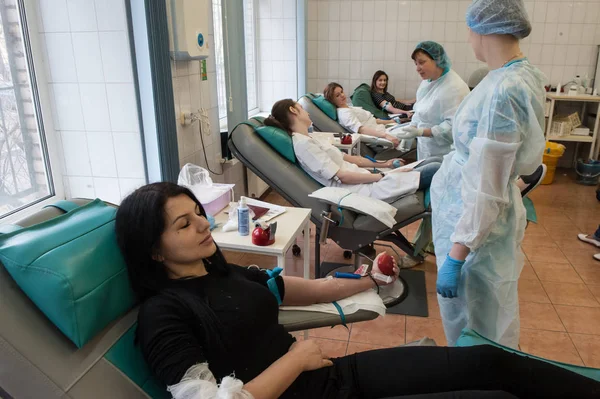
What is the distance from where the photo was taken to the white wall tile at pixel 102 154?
7.21 feet

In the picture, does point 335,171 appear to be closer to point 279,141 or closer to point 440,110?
point 279,141

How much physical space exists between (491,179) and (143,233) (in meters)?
1.02

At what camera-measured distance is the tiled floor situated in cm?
217

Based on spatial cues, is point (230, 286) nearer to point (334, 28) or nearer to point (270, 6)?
point (270, 6)

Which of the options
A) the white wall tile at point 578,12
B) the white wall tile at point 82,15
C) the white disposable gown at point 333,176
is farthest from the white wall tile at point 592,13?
the white wall tile at point 82,15

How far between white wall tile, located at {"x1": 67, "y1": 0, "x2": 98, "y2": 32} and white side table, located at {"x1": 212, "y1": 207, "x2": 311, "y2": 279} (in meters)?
0.99

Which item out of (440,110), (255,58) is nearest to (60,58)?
(440,110)

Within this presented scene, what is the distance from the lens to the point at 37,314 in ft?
3.39

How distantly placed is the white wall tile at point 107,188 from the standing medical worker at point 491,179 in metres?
1.53

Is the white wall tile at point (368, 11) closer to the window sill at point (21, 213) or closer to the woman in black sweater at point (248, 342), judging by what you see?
the window sill at point (21, 213)

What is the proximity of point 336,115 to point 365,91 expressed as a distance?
1.13 m

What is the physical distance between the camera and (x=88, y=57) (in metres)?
2.08

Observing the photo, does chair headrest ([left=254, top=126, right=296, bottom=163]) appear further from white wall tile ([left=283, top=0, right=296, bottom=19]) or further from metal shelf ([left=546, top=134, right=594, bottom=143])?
metal shelf ([left=546, top=134, right=594, bottom=143])

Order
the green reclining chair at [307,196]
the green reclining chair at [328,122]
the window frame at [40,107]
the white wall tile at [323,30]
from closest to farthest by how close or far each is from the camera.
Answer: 1. the window frame at [40,107]
2. the green reclining chair at [307,196]
3. the green reclining chair at [328,122]
4. the white wall tile at [323,30]
